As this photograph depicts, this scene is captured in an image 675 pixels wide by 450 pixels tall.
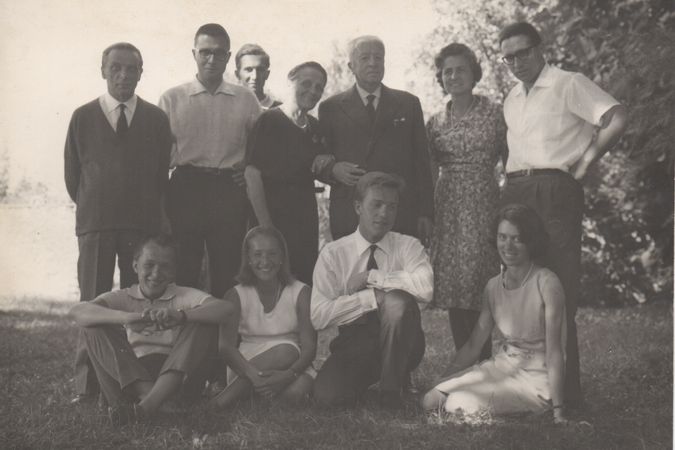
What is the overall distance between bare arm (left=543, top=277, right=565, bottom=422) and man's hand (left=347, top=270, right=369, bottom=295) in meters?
0.95

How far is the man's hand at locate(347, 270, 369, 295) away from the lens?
4.38m

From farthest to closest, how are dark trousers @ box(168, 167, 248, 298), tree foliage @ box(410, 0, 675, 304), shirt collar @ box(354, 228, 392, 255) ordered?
tree foliage @ box(410, 0, 675, 304) → dark trousers @ box(168, 167, 248, 298) → shirt collar @ box(354, 228, 392, 255)

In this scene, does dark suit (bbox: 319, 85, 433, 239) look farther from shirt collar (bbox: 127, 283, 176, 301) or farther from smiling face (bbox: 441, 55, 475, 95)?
shirt collar (bbox: 127, 283, 176, 301)

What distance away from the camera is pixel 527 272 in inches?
166

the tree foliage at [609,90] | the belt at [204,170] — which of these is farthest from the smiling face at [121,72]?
the tree foliage at [609,90]

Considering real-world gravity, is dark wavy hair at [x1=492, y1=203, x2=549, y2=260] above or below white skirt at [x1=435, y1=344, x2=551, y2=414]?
above

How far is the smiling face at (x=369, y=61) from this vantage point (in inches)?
186

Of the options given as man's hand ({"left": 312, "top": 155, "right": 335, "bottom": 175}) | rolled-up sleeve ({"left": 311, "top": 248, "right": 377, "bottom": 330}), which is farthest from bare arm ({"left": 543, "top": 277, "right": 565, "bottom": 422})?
man's hand ({"left": 312, "top": 155, "right": 335, "bottom": 175})

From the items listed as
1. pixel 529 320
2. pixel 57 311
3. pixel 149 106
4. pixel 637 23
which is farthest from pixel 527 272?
pixel 57 311

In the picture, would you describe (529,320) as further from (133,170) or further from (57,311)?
(57,311)

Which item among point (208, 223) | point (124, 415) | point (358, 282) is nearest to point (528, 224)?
point (358, 282)

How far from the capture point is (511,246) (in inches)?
163

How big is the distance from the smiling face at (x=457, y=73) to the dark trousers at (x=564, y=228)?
2.36 ft

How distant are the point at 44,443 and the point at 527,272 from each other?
250cm
